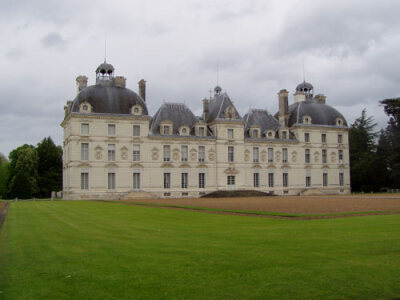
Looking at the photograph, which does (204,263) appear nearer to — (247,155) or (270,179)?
(247,155)

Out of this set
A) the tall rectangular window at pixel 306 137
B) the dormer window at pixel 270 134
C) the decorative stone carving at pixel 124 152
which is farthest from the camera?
the tall rectangular window at pixel 306 137

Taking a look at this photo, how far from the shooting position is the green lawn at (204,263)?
21.6 ft

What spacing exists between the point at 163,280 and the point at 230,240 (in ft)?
13.6

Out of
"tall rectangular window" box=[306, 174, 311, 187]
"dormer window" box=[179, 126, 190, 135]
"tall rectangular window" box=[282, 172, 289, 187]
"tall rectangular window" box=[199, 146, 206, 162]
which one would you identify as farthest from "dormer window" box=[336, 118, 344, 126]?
"dormer window" box=[179, 126, 190, 135]

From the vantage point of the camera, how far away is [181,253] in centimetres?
925

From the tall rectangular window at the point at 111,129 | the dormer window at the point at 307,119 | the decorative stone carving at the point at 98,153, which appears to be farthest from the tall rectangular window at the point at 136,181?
the dormer window at the point at 307,119

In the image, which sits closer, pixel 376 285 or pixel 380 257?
pixel 376 285

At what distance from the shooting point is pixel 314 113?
2142 inches

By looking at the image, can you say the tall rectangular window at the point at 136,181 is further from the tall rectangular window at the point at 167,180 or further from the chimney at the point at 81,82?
the chimney at the point at 81,82

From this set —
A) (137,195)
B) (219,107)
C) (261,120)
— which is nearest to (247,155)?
(261,120)

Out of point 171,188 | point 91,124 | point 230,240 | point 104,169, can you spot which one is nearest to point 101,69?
point 91,124

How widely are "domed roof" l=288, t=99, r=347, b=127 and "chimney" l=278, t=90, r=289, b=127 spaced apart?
838 millimetres

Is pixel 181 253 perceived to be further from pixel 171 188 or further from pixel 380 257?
pixel 171 188

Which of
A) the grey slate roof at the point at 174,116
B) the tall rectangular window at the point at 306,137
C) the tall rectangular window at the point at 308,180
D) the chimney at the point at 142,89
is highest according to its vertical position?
the chimney at the point at 142,89
